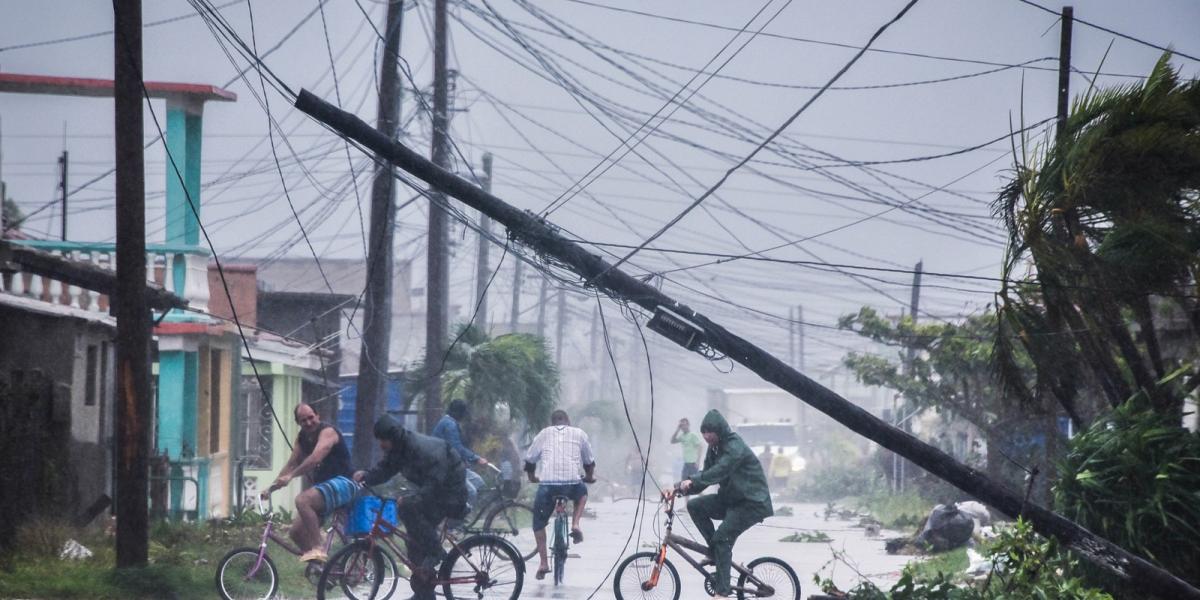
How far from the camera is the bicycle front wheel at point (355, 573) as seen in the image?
13.4m

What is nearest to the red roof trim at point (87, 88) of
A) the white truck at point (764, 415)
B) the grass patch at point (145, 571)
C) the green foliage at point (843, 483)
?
the grass patch at point (145, 571)

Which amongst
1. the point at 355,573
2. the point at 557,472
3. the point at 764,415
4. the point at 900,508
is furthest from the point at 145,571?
the point at 764,415

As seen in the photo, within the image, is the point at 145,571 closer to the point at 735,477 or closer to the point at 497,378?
the point at 735,477

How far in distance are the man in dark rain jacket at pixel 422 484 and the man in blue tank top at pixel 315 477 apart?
2.79 feet

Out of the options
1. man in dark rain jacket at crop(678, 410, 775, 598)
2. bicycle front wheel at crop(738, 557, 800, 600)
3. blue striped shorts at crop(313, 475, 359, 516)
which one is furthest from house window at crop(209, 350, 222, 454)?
bicycle front wheel at crop(738, 557, 800, 600)

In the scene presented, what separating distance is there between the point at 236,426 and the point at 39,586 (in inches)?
510

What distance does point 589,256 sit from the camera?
1287cm

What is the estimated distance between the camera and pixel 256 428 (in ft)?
101

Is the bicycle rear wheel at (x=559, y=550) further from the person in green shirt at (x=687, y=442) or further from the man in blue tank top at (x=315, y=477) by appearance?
the person in green shirt at (x=687, y=442)

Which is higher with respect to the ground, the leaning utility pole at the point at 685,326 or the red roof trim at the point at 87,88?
the red roof trim at the point at 87,88

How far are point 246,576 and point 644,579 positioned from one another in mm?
3619

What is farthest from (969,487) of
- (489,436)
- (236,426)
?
(489,436)

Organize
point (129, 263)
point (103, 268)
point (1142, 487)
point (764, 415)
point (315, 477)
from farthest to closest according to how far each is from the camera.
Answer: point (764, 415) < point (103, 268) < point (315, 477) < point (129, 263) < point (1142, 487)

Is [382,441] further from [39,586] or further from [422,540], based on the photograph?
[39,586]
